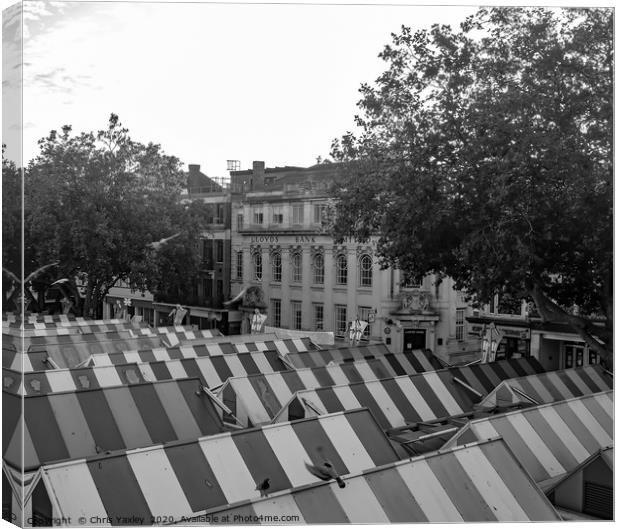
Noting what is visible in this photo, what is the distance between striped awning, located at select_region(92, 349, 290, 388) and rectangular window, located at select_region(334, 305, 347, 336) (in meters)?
1.55

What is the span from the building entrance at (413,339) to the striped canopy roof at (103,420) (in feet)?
20.4

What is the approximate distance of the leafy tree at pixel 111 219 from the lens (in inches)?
647

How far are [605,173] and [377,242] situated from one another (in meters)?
5.42

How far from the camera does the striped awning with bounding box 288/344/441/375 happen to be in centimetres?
1672

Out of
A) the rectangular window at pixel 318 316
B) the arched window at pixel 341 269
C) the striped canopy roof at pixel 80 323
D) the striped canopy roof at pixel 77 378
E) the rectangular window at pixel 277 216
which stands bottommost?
the striped canopy roof at pixel 80 323

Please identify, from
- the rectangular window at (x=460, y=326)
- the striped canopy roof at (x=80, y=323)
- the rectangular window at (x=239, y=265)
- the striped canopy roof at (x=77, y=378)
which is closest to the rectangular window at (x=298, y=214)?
the rectangular window at (x=239, y=265)

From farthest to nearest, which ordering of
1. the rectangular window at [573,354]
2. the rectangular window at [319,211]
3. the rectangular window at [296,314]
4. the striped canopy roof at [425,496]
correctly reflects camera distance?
1. the rectangular window at [573,354]
2. the rectangular window at [319,211]
3. the rectangular window at [296,314]
4. the striped canopy roof at [425,496]

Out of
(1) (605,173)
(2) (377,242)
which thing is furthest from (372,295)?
(1) (605,173)

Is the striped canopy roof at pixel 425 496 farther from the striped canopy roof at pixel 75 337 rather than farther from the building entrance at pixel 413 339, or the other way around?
the striped canopy roof at pixel 75 337

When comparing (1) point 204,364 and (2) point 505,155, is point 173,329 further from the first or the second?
(2) point 505,155

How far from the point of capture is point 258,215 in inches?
622

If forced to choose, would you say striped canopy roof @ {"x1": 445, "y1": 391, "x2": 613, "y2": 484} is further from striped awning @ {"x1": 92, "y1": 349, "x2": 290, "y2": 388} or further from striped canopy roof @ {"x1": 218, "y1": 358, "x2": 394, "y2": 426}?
striped awning @ {"x1": 92, "y1": 349, "x2": 290, "y2": 388}

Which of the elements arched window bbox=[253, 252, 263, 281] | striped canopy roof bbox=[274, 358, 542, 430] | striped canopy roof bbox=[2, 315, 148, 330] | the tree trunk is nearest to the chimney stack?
arched window bbox=[253, 252, 263, 281]

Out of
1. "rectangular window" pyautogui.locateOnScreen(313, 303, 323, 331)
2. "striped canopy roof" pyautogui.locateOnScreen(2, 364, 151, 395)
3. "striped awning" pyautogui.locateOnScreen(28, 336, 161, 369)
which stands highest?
"rectangular window" pyautogui.locateOnScreen(313, 303, 323, 331)
